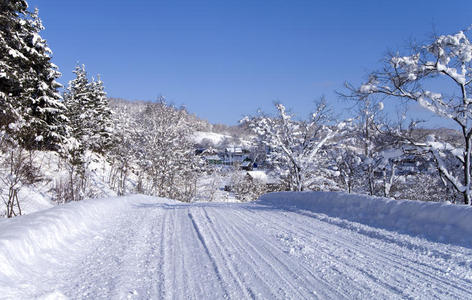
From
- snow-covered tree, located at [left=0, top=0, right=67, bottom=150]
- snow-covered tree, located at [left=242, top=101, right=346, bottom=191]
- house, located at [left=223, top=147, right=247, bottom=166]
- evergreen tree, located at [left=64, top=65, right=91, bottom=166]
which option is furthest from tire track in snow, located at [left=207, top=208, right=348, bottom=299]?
house, located at [left=223, top=147, right=247, bottom=166]

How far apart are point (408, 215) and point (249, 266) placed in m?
4.09

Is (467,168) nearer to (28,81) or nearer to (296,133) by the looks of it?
(296,133)

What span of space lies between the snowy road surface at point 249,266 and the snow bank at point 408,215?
414 millimetres

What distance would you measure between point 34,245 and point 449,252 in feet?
20.9

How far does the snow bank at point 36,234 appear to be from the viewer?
423 centimetres

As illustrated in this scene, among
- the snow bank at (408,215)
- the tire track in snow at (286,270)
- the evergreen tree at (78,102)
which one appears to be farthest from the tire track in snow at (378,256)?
the evergreen tree at (78,102)

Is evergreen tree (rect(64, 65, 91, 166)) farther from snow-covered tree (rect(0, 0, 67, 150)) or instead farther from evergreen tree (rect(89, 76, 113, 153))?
snow-covered tree (rect(0, 0, 67, 150))

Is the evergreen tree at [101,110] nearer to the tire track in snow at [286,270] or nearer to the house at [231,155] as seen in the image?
the house at [231,155]

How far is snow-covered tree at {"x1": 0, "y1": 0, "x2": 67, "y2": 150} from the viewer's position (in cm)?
1709

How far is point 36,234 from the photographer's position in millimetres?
5367

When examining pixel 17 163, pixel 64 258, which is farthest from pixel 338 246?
pixel 17 163

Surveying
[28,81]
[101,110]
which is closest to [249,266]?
[28,81]

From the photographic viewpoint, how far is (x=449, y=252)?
4.79 m

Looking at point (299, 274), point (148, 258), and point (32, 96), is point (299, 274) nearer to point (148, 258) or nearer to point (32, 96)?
point (148, 258)
